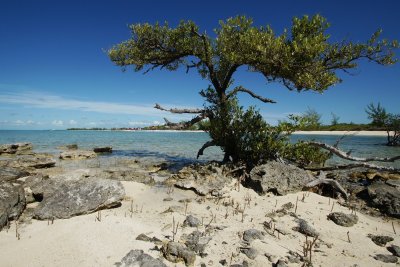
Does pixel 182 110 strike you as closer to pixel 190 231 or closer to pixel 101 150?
pixel 190 231

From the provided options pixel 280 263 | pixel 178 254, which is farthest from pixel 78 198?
pixel 280 263

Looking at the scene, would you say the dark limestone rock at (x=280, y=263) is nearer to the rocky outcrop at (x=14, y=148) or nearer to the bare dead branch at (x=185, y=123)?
the bare dead branch at (x=185, y=123)

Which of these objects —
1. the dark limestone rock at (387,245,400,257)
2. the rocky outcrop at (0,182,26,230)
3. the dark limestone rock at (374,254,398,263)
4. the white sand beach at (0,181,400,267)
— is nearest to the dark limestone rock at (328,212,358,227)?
the white sand beach at (0,181,400,267)

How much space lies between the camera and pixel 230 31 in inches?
615

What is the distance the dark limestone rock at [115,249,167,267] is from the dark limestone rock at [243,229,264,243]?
2151 mm

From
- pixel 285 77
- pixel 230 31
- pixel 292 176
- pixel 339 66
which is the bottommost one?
pixel 292 176

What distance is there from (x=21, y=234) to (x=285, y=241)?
611cm

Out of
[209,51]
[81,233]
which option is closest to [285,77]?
[209,51]

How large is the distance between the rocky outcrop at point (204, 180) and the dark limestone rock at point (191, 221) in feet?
8.87

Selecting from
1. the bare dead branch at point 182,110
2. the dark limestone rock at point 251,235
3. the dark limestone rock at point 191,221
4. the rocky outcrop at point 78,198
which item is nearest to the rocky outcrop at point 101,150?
the bare dead branch at point 182,110

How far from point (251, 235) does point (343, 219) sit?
3.09m

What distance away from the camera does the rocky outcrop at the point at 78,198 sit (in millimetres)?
7391

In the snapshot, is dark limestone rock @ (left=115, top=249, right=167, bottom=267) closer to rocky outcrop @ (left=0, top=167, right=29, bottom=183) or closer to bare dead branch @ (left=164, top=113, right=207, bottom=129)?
rocky outcrop @ (left=0, top=167, right=29, bottom=183)

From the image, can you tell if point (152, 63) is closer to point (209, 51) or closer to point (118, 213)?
point (209, 51)
